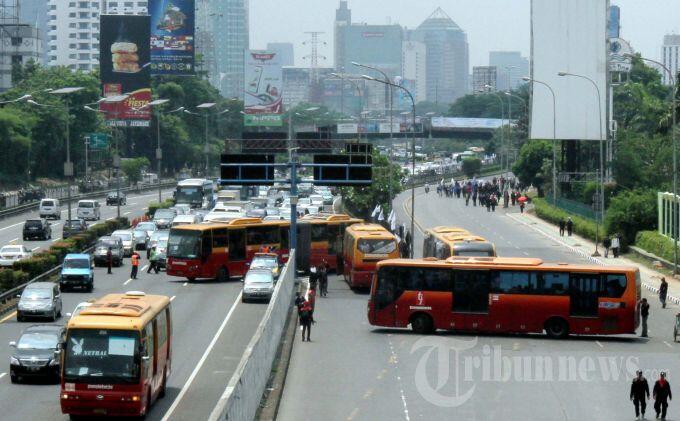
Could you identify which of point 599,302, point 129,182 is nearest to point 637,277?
point 599,302

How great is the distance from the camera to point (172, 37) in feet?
427

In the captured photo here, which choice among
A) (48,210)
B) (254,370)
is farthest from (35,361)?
(48,210)

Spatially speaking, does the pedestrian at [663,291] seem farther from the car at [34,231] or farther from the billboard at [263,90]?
the billboard at [263,90]

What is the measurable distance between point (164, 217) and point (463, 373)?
5422cm

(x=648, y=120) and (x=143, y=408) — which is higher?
(x=648, y=120)

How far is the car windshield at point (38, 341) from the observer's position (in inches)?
1320

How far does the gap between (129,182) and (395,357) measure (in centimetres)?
10161

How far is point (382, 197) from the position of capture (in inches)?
3455

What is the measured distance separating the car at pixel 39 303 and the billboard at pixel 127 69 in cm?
7998

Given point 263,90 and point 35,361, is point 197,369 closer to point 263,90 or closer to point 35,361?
point 35,361

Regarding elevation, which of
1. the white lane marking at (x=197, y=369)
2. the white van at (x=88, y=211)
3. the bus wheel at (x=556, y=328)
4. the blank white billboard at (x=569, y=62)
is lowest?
the white lane marking at (x=197, y=369)

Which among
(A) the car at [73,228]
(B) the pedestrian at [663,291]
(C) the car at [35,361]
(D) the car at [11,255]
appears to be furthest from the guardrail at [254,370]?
(A) the car at [73,228]

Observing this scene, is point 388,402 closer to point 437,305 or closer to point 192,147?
point 437,305

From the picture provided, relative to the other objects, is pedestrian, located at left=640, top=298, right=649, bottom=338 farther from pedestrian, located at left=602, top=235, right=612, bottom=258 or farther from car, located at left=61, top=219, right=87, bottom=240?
car, located at left=61, top=219, right=87, bottom=240
